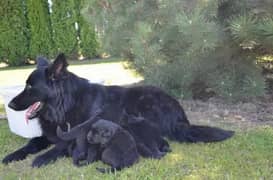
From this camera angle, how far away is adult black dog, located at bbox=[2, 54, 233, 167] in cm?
307

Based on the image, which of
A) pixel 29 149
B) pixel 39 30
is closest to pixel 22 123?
pixel 29 149

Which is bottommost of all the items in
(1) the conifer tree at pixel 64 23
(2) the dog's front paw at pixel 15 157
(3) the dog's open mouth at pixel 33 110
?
(2) the dog's front paw at pixel 15 157

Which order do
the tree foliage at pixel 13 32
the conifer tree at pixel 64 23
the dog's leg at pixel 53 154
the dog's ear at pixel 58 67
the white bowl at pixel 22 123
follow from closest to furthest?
1. the dog's ear at pixel 58 67
2. the dog's leg at pixel 53 154
3. the white bowl at pixel 22 123
4. the tree foliage at pixel 13 32
5. the conifer tree at pixel 64 23

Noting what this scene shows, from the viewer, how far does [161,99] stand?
3.52m

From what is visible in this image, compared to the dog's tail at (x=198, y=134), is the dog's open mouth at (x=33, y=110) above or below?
above

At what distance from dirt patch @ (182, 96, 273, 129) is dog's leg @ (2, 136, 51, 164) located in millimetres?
1707

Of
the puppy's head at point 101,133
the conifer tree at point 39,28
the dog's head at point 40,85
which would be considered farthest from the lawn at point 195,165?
the conifer tree at point 39,28

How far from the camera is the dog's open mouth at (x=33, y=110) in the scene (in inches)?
124

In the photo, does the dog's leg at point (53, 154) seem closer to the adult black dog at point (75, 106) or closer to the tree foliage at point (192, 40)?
the adult black dog at point (75, 106)

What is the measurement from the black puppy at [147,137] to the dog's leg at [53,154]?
0.59 metres

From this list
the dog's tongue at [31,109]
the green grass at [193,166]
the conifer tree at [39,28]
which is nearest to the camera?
→ the green grass at [193,166]

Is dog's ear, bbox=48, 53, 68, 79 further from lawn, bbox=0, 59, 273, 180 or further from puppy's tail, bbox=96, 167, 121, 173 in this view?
puppy's tail, bbox=96, 167, 121, 173

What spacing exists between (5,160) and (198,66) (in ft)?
8.49

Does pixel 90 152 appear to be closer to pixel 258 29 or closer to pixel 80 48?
pixel 258 29
